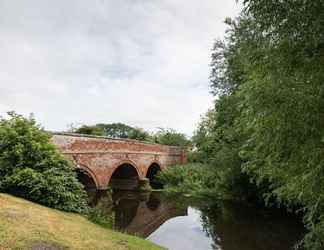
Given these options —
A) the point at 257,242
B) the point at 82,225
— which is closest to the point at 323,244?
the point at 257,242

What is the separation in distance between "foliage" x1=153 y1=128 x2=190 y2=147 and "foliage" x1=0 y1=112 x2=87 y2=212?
2854cm

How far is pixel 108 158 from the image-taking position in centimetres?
1672

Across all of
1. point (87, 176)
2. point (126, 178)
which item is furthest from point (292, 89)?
point (126, 178)

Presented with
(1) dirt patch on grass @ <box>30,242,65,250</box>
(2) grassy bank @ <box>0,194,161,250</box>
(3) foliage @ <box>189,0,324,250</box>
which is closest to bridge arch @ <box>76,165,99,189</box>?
(2) grassy bank @ <box>0,194,161,250</box>

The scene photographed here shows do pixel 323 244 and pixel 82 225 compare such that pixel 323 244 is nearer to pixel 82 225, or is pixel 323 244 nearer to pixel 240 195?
pixel 82 225

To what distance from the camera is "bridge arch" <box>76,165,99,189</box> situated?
14.8m

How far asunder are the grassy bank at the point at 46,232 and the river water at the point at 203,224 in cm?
204

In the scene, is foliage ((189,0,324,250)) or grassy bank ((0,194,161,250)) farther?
grassy bank ((0,194,161,250))

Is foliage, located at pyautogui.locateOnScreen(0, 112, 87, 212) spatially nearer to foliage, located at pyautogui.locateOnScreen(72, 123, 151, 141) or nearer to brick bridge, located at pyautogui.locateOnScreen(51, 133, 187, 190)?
brick bridge, located at pyautogui.locateOnScreen(51, 133, 187, 190)

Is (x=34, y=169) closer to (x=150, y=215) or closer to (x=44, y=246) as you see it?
(x=44, y=246)

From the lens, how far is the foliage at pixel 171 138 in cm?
3794

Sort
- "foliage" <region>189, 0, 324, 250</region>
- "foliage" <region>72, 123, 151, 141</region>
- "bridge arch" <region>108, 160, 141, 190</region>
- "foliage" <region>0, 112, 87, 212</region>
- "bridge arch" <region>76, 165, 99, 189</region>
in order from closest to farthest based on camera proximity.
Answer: "foliage" <region>189, 0, 324, 250</region>
"foliage" <region>0, 112, 87, 212</region>
"bridge arch" <region>76, 165, 99, 189</region>
"bridge arch" <region>108, 160, 141, 190</region>
"foliage" <region>72, 123, 151, 141</region>

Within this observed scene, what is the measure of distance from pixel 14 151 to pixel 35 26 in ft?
14.2

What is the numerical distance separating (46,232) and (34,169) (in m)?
3.52
